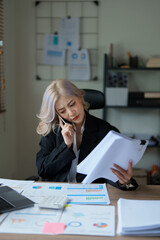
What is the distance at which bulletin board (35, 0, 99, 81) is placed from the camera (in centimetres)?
312

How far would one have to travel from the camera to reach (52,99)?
66.9 inches

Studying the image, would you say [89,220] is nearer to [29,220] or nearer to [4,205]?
[29,220]

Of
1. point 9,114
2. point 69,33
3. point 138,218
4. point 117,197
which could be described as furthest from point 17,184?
point 69,33

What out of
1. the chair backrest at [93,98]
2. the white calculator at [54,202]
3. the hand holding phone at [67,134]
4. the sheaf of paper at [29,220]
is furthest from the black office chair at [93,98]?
the sheaf of paper at [29,220]

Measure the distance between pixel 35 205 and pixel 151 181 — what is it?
6.92 feet

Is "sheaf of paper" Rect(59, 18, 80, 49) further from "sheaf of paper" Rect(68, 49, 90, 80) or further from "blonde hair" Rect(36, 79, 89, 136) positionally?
"blonde hair" Rect(36, 79, 89, 136)

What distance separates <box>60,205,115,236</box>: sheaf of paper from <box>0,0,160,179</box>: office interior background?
1933mm

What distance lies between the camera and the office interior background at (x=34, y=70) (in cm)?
309

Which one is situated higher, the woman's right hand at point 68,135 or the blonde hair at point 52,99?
the blonde hair at point 52,99

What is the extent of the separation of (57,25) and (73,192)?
2.26m

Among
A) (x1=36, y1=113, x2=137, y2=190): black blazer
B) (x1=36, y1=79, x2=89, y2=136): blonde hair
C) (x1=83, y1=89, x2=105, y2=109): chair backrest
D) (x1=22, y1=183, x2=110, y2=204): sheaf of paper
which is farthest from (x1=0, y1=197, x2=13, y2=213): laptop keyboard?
(x1=83, y1=89, x2=105, y2=109): chair backrest

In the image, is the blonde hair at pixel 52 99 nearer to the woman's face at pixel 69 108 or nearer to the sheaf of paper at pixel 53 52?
the woman's face at pixel 69 108

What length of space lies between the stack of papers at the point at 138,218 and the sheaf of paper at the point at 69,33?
90.1 inches

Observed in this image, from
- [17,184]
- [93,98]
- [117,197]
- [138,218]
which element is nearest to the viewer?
[138,218]
